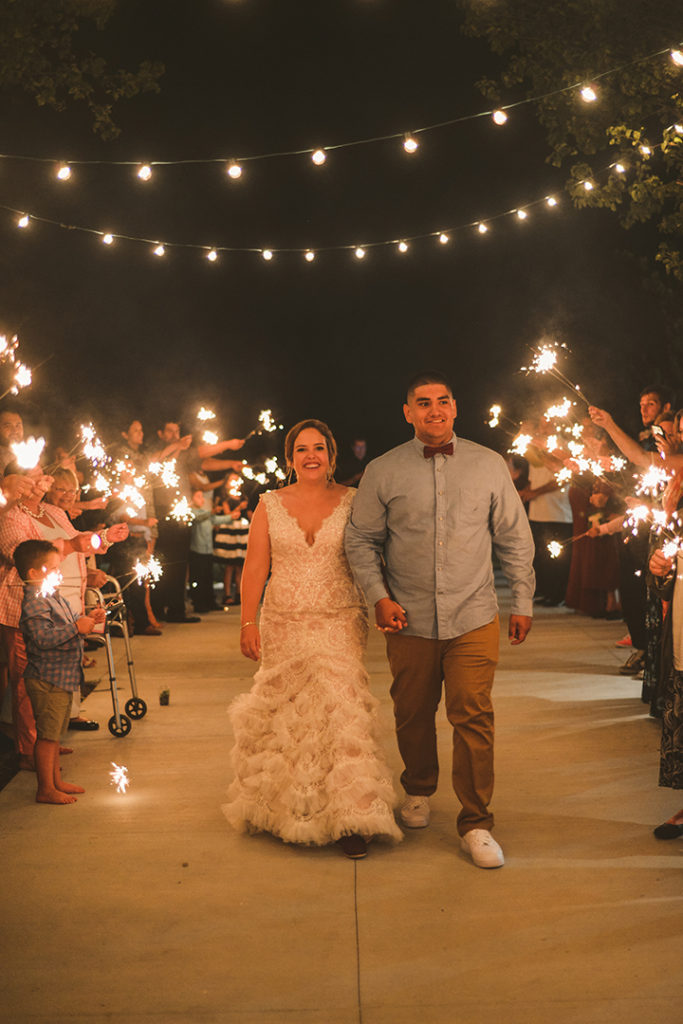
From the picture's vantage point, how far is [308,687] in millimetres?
5062

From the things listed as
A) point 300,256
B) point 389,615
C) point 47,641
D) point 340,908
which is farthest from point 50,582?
point 300,256

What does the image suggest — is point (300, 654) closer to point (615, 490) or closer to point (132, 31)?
point (615, 490)

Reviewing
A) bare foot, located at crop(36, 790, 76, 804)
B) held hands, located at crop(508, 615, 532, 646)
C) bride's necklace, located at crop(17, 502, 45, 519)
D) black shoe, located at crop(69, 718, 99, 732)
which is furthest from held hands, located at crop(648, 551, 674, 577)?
black shoe, located at crop(69, 718, 99, 732)

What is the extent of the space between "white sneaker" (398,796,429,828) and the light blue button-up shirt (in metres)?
0.85

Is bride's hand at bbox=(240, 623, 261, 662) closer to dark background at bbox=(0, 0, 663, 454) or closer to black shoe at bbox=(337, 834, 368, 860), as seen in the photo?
black shoe at bbox=(337, 834, 368, 860)

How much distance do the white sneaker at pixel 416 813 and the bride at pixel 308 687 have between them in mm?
230

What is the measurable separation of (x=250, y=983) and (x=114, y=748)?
136 inches

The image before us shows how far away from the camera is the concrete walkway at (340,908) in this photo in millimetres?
3473

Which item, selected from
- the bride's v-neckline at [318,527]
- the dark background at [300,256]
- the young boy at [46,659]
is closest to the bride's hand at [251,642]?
the bride's v-neckline at [318,527]

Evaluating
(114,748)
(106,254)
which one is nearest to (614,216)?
(106,254)

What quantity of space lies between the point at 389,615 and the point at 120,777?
7.35 feet

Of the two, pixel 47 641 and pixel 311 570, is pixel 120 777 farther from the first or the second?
pixel 311 570

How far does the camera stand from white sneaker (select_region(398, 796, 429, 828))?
5.16m

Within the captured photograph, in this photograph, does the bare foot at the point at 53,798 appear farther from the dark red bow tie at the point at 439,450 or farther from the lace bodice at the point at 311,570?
the dark red bow tie at the point at 439,450
